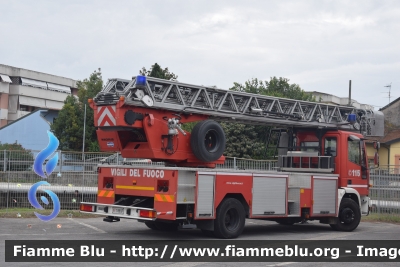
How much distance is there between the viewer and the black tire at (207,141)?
13.5 m

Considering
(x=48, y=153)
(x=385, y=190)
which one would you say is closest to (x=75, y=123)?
(x=385, y=190)

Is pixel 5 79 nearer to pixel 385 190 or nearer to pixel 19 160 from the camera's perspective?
pixel 19 160

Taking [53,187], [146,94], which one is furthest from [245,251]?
[53,187]

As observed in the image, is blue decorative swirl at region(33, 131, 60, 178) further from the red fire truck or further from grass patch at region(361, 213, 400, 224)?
grass patch at region(361, 213, 400, 224)

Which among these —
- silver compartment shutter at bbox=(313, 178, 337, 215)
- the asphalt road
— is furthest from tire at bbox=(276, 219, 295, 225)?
silver compartment shutter at bbox=(313, 178, 337, 215)

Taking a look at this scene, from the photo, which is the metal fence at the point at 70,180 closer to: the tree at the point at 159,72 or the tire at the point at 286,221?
the tire at the point at 286,221

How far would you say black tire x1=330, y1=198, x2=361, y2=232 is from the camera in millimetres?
16484

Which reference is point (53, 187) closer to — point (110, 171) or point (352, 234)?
point (110, 171)

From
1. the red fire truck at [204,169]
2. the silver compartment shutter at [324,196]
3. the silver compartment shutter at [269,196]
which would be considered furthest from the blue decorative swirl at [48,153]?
the silver compartment shutter at [324,196]

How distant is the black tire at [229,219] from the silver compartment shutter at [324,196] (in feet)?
9.47

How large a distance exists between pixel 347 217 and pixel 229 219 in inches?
181

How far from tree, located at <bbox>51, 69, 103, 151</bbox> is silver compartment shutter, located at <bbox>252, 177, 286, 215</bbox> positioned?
36.8m

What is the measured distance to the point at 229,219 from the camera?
1359cm

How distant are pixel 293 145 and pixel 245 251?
21.9 feet
